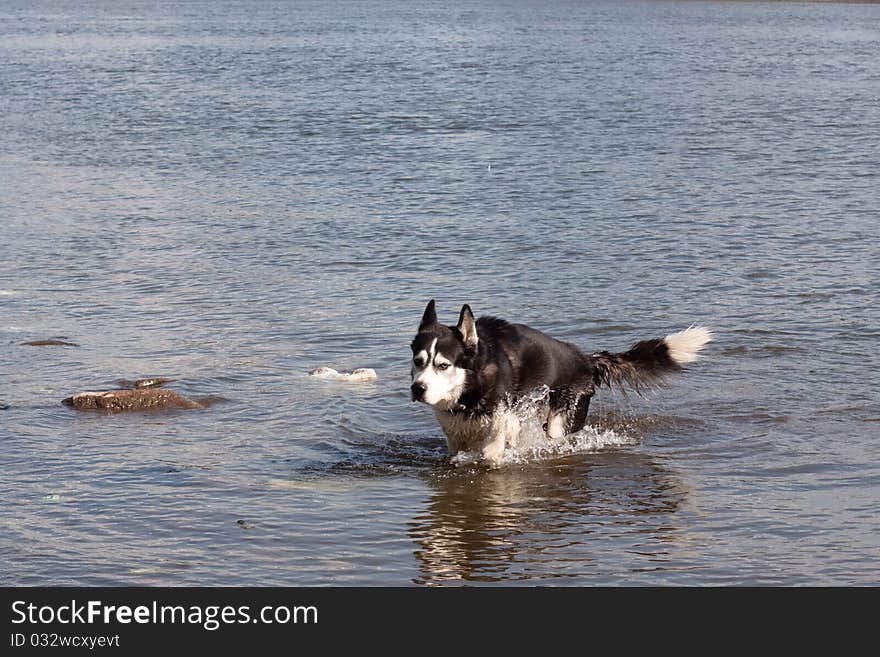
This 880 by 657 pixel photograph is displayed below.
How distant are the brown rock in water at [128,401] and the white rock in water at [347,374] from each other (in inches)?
50.0

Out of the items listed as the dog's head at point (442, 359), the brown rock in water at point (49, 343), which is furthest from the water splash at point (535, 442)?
the brown rock in water at point (49, 343)

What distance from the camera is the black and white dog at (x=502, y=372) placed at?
8242 mm

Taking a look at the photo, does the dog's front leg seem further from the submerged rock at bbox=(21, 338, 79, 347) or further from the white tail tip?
the submerged rock at bbox=(21, 338, 79, 347)

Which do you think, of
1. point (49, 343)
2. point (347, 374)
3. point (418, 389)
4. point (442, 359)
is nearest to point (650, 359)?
point (442, 359)

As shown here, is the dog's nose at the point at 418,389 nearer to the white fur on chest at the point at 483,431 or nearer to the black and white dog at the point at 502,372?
the black and white dog at the point at 502,372

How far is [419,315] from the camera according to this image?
530 inches

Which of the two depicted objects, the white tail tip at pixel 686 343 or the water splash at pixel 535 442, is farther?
the white tail tip at pixel 686 343

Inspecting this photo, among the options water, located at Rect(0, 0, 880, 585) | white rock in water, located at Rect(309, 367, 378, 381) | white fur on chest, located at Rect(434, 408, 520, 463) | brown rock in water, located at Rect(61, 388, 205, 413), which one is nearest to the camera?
water, located at Rect(0, 0, 880, 585)

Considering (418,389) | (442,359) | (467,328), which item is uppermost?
(467,328)

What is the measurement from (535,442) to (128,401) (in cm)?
333

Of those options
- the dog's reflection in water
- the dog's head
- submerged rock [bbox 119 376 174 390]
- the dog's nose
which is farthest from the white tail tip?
submerged rock [bbox 119 376 174 390]

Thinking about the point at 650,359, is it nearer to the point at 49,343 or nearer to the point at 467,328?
the point at 467,328

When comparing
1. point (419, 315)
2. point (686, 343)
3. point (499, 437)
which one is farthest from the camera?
point (419, 315)

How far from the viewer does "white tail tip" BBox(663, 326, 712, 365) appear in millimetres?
9375
